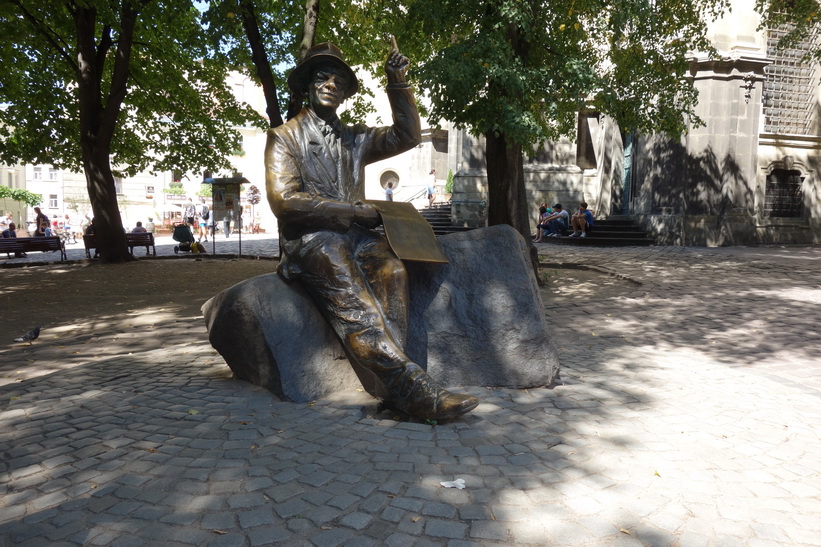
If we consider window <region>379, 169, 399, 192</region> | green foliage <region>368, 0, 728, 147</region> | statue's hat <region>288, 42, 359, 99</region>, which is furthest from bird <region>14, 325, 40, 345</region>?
window <region>379, 169, 399, 192</region>

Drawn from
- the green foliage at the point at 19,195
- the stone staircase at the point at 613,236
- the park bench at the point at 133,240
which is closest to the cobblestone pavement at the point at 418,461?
the park bench at the point at 133,240

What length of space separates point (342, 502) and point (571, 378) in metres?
2.58

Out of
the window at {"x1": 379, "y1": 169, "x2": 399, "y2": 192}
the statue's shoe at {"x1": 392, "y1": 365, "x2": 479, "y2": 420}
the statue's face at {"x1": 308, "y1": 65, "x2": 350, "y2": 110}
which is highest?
the window at {"x1": 379, "y1": 169, "x2": 399, "y2": 192}

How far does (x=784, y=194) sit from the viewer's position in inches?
810

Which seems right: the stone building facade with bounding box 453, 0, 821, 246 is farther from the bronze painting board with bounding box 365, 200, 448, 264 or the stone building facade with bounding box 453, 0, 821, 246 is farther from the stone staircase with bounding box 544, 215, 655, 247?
the bronze painting board with bounding box 365, 200, 448, 264

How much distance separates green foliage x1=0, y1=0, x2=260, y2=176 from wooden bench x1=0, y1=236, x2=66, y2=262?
2.29 metres

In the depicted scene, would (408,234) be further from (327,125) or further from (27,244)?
(27,244)

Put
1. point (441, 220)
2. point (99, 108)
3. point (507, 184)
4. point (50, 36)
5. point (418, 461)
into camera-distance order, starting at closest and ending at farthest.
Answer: point (418, 461) → point (507, 184) → point (50, 36) → point (99, 108) → point (441, 220)

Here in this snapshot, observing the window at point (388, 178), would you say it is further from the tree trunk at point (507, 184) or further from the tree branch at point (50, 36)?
the tree trunk at point (507, 184)

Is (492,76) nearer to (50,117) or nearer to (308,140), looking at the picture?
(308,140)

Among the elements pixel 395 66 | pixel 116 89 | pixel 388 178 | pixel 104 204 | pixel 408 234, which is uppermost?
pixel 388 178

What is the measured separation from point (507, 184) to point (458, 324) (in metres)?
6.14

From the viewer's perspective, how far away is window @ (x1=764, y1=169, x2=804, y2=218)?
20.4 meters

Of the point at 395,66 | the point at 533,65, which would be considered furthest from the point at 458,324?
the point at 533,65
